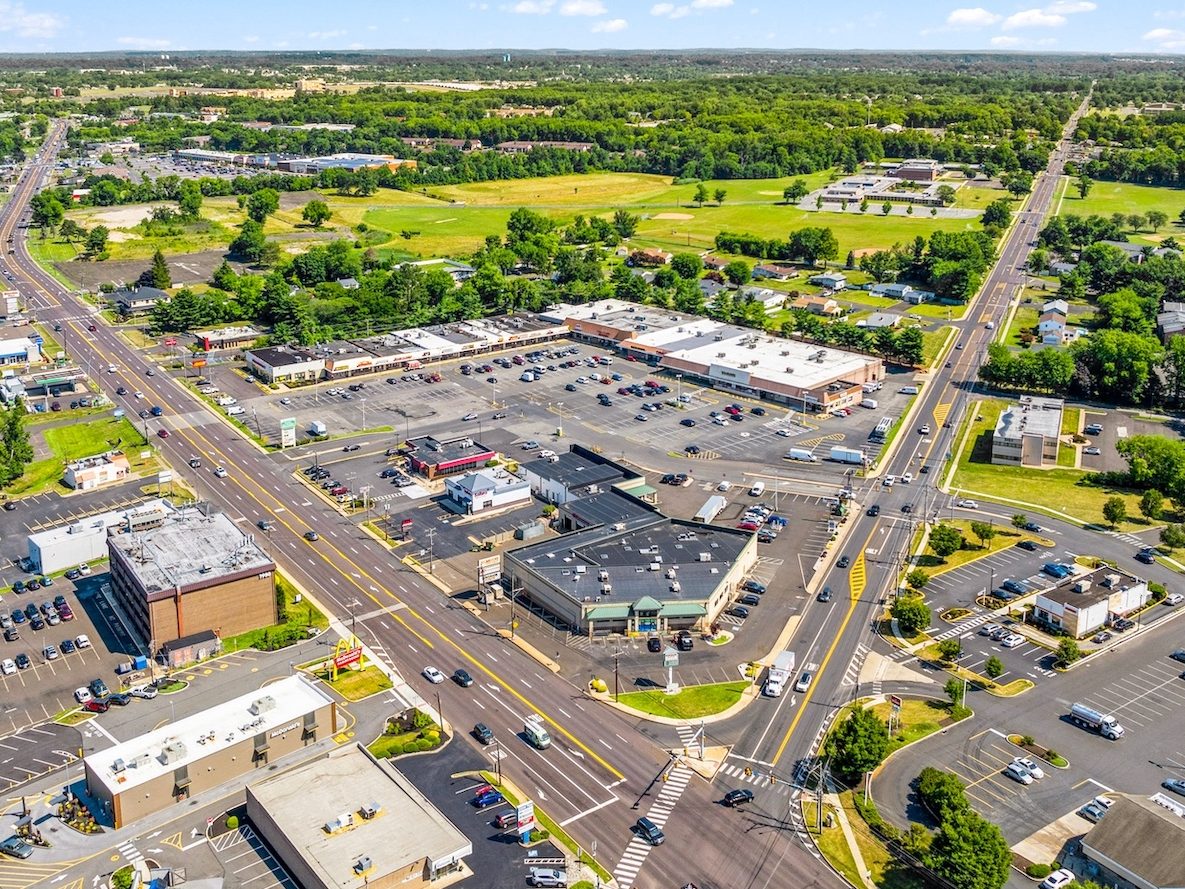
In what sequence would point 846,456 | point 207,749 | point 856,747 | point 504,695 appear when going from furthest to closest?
point 846,456 → point 504,695 → point 207,749 → point 856,747

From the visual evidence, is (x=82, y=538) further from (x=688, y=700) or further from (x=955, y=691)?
(x=955, y=691)

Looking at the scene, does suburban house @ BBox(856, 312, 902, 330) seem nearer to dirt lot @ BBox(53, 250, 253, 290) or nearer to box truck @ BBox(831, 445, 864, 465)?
box truck @ BBox(831, 445, 864, 465)

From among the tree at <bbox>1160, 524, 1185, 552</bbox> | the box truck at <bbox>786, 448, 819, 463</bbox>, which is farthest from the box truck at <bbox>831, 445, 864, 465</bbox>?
the tree at <bbox>1160, 524, 1185, 552</bbox>

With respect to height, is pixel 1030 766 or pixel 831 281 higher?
pixel 831 281

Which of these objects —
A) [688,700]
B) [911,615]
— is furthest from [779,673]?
[911,615]

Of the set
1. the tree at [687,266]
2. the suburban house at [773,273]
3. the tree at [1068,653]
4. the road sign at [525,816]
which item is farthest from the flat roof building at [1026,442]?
the suburban house at [773,273]

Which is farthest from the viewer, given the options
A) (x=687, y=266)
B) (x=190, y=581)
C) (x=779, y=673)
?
(x=687, y=266)
